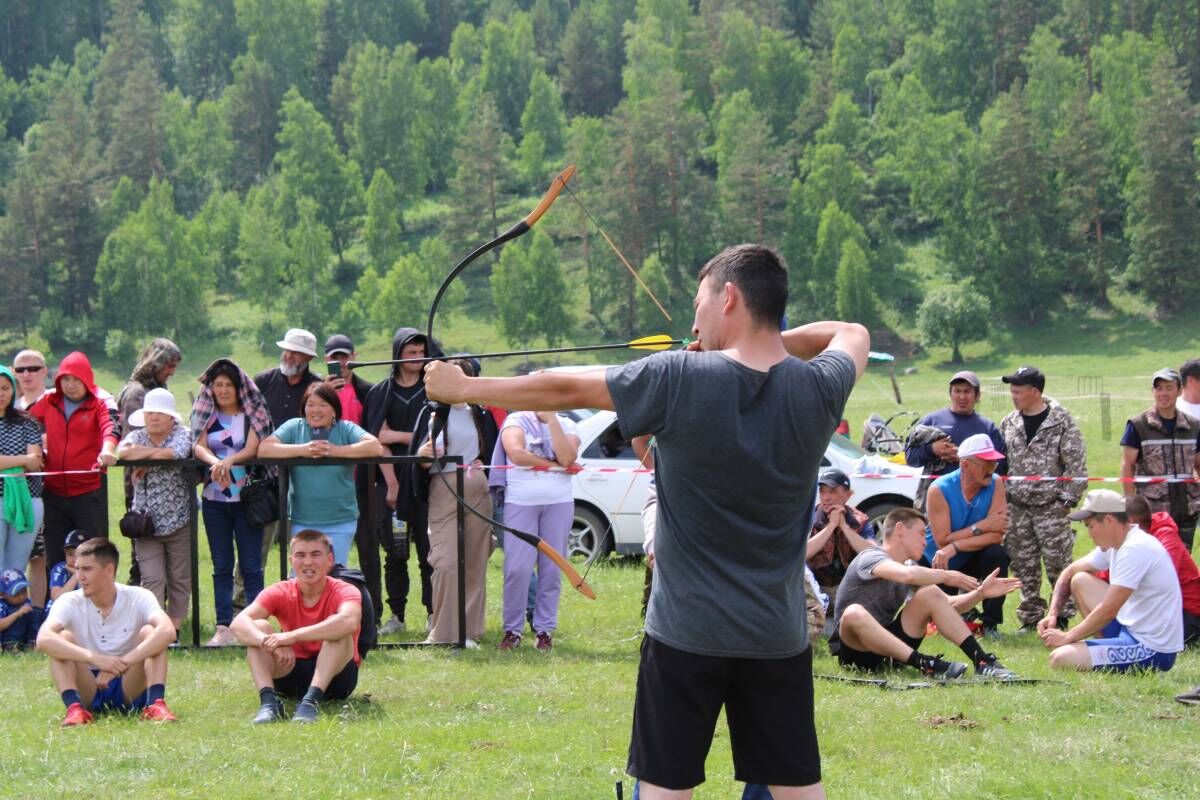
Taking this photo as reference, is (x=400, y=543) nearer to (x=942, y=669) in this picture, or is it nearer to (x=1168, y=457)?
(x=942, y=669)

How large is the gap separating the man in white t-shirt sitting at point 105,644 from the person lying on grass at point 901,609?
143 inches

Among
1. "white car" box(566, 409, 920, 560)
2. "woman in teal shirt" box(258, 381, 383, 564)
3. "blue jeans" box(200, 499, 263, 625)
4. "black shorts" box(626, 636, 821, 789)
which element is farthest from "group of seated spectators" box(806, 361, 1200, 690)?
"black shorts" box(626, 636, 821, 789)

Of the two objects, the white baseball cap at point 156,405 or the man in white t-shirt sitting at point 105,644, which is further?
the white baseball cap at point 156,405

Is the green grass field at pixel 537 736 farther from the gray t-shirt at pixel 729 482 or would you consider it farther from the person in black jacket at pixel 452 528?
the gray t-shirt at pixel 729 482

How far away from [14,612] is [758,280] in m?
7.06

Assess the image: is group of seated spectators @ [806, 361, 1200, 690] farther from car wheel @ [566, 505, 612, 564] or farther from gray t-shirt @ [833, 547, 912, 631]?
car wheel @ [566, 505, 612, 564]

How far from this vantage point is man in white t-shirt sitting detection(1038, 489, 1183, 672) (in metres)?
7.95

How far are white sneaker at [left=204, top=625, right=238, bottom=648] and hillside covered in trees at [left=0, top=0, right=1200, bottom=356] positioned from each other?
2570 inches

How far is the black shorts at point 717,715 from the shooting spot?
3619 millimetres

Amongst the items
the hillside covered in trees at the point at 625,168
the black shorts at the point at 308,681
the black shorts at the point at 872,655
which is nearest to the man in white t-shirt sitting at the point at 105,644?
the black shorts at the point at 308,681

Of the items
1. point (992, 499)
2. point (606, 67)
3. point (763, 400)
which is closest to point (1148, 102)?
point (606, 67)

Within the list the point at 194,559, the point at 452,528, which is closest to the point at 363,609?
the point at 452,528

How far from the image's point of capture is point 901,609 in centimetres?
798

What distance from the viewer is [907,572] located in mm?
7785
